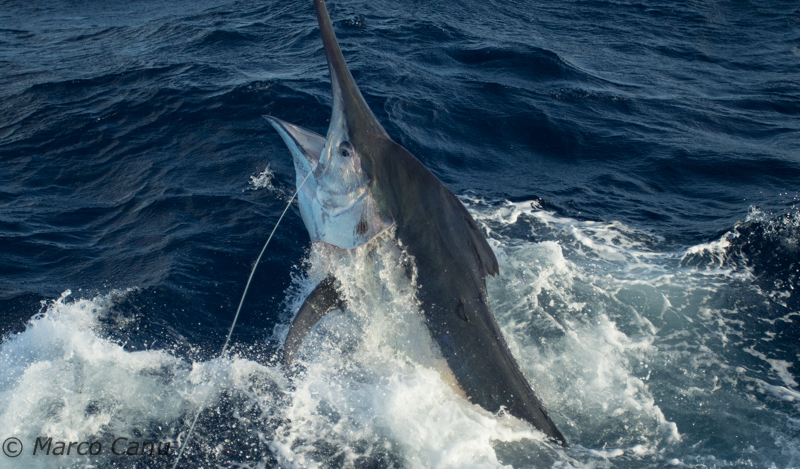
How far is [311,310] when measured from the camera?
17.9 ft

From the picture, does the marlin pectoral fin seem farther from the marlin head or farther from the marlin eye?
the marlin eye

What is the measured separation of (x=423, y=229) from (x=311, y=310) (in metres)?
1.38

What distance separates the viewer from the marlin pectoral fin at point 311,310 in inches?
210

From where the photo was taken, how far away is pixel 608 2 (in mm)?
20594

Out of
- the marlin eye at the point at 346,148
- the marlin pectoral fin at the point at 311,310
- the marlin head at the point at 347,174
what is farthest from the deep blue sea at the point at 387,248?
the marlin eye at the point at 346,148

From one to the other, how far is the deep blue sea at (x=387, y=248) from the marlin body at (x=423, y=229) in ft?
0.78

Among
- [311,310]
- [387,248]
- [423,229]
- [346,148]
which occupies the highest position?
[346,148]

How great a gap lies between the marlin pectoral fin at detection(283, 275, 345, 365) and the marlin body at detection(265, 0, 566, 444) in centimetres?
7

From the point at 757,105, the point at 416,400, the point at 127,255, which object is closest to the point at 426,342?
the point at 416,400

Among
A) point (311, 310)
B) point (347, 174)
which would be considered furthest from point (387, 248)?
point (311, 310)

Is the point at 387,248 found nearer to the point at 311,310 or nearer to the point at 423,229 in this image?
the point at 423,229

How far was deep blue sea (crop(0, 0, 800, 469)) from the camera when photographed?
5.12 metres

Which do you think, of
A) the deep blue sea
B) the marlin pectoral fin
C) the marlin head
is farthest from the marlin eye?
the marlin pectoral fin

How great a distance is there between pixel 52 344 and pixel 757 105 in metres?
15.2
